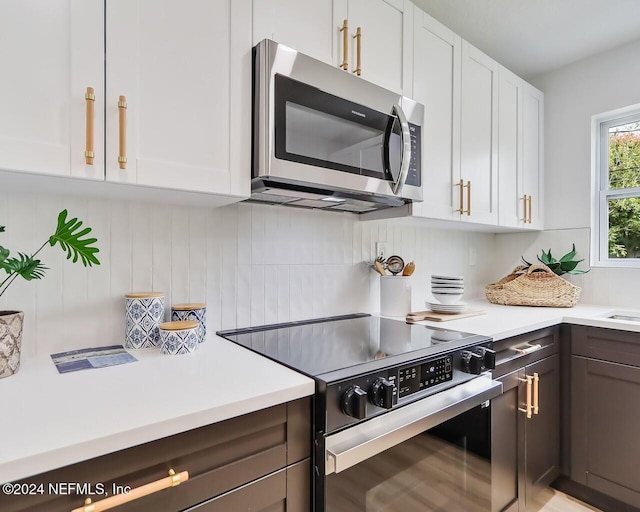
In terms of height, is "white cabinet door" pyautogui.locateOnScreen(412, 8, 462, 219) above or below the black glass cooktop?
above

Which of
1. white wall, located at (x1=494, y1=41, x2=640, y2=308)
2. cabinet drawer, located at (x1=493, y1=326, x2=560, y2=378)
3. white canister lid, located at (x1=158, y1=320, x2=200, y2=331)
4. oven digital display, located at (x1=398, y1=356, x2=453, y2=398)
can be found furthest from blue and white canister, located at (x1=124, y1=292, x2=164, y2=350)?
white wall, located at (x1=494, y1=41, x2=640, y2=308)

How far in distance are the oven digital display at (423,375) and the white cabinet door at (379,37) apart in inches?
42.5

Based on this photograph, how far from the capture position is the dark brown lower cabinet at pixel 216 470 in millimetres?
627

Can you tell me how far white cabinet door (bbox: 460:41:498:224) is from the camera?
6.26 feet

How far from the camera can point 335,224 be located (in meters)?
1.80

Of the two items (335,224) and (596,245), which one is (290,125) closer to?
(335,224)

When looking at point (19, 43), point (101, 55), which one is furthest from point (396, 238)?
point (19, 43)

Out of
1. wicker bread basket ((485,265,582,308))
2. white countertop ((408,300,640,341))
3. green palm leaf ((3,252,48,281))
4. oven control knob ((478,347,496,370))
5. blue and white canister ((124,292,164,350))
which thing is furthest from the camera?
wicker bread basket ((485,265,582,308))

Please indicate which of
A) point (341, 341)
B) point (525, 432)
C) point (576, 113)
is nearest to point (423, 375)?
point (341, 341)

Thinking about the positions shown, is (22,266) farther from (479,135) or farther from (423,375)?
(479,135)

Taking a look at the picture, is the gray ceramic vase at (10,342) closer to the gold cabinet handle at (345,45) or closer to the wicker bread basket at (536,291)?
the gold cabinet handle at (345,45)

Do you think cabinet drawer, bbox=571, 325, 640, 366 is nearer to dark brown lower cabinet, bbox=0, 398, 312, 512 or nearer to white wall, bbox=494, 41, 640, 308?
white wall, bbox=494, 41, 640, 308

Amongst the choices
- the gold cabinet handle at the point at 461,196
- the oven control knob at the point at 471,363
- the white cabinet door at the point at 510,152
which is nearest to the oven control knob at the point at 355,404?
the oven control knob at the point at 471,363

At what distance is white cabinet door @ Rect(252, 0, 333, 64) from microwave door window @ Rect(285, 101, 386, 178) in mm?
240
